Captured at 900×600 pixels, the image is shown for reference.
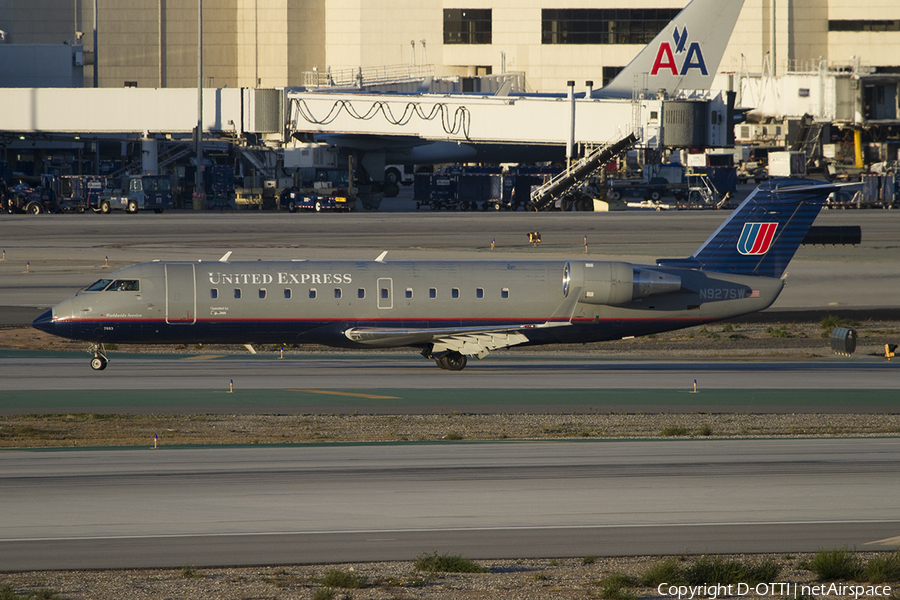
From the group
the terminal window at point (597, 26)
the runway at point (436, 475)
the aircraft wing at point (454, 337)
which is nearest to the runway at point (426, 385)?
the runway at point (436, 475)

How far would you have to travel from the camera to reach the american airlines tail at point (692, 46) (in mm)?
77875

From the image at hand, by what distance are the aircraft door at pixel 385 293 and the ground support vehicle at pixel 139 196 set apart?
166ft

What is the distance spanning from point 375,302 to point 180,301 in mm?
5585

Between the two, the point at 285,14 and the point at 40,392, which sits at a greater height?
the point at 285,14

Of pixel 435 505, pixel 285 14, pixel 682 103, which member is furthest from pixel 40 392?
pixel 285 14

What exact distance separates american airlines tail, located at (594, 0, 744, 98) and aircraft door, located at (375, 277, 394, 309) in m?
52.5

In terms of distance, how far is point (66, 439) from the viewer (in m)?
23.3

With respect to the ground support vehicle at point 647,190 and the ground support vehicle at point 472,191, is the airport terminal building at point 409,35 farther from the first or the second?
the ground support vehicle at point 472,191

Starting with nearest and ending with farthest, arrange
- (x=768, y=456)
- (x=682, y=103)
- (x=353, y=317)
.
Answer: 1. (x=768, y=456)
2. (x=353, y=317)
3. (x=682, y=103)

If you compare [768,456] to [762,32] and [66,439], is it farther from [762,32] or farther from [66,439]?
[762,32]

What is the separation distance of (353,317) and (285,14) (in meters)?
79.3

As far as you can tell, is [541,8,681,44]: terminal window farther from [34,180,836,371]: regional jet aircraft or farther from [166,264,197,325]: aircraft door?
[166,264,197,325]: aircraft door

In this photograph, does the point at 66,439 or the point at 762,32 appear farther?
the point at 762,32

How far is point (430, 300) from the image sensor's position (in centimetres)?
3141
